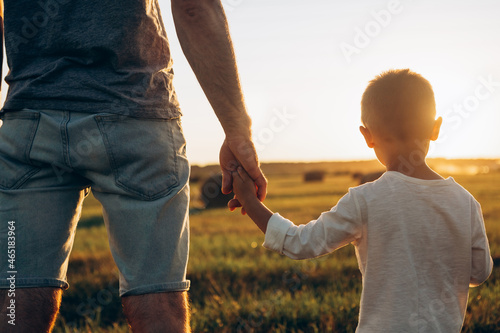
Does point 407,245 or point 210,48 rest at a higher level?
point 210,48

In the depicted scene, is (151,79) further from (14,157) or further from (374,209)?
(374,209)

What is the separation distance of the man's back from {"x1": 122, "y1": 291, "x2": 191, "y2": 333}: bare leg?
670 mm

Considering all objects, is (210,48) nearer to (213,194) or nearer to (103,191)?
(103,191)

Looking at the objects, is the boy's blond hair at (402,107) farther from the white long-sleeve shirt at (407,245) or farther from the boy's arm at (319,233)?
the boy's arm at (319,233)

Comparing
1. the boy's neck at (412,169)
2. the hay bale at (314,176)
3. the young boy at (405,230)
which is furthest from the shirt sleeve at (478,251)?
the hay bale at (314,176)

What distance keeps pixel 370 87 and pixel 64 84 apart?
1087 mm

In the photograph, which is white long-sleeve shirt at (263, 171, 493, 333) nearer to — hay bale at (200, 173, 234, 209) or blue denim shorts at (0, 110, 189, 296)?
blue denim shorts at (0, 110, 189, 296)

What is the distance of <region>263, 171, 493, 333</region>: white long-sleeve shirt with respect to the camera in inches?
76.3

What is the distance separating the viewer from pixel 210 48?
6.86 ft

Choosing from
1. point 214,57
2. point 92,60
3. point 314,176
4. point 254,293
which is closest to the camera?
point 92,60

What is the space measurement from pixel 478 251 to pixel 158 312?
3.83 feet

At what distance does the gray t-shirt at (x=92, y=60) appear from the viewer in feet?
6.10

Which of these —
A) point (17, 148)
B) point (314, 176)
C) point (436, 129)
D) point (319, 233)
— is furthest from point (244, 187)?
point (314, 176)

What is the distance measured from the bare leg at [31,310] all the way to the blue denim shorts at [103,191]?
34 mm
